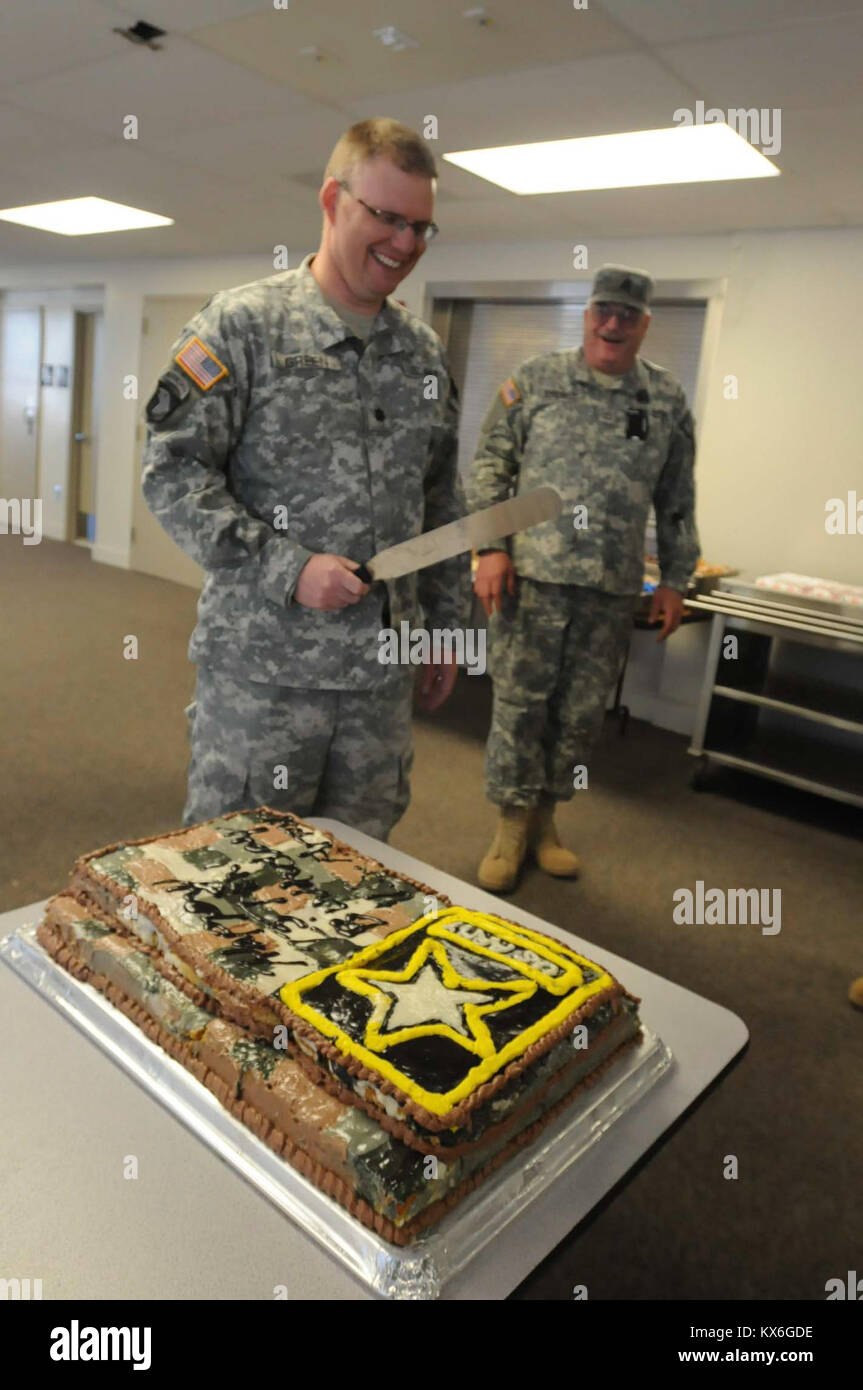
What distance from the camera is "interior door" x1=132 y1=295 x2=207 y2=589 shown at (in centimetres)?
649

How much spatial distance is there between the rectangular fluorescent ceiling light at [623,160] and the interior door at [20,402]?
19.6 ft

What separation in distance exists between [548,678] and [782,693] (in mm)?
1638

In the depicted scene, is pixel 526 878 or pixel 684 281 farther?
pixel 684 281

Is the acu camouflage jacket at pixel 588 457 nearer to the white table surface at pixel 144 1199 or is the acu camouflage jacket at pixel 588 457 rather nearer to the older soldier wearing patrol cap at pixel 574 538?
the older soldier wearing patrol cap at pixel 574 538

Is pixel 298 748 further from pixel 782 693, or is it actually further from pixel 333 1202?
pixel 782 693

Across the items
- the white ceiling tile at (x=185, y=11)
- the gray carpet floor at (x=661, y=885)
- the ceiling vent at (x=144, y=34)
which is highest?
the ceiling vent at (x=144, y=34)

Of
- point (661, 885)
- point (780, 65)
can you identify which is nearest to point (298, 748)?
point (661, 885)

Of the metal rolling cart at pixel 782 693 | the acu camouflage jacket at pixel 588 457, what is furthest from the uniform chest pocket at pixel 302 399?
the metal rolling cart at pixel 782 693

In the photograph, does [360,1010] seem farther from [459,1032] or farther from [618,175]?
[618,175]

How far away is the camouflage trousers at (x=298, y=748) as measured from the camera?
1.43m

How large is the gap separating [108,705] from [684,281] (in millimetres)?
3022

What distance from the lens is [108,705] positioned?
12.9 feet
